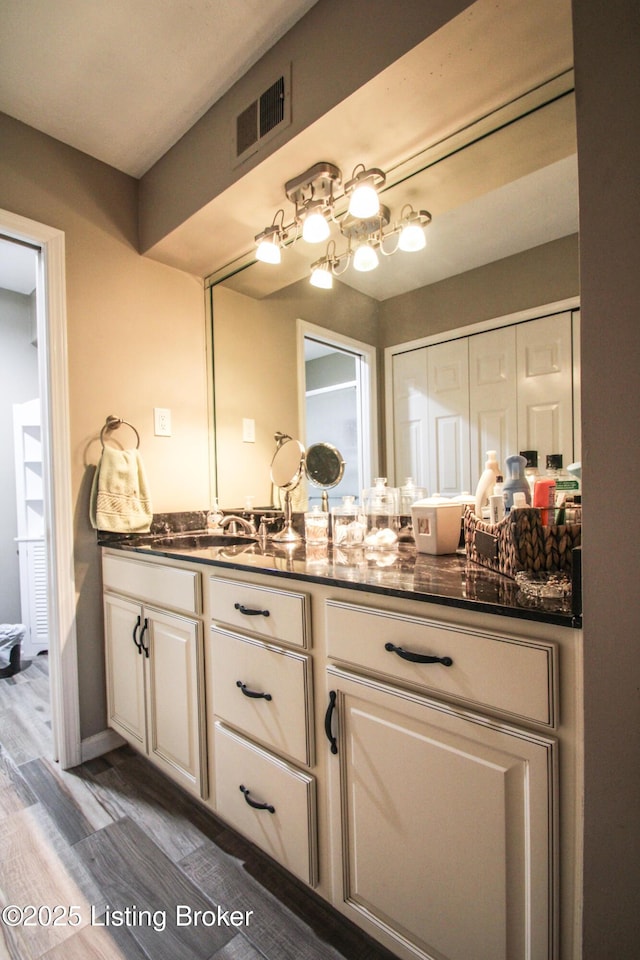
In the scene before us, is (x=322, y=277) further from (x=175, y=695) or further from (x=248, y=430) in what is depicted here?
(x=175, y=695)

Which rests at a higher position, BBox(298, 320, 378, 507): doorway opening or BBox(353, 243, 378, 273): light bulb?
BBox(353, 243, 378, 273): light bulb

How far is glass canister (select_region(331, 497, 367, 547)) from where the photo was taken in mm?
1446

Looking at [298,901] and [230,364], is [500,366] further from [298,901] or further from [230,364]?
[298,901]

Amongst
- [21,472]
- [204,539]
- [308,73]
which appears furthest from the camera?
[21,472]

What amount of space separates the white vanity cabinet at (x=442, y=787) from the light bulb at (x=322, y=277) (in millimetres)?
1313

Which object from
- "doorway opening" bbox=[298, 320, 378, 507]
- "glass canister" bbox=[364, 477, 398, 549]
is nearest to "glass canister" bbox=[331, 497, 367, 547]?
"glass canister" bbox=[364, 477, 398, 549]

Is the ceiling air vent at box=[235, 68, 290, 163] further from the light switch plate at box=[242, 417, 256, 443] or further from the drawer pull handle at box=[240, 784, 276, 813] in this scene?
the drawer pull handle at box=[240, 784, 276, 813]

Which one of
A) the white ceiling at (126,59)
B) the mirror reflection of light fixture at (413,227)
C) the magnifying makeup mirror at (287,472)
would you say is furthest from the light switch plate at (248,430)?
the white ceiling at (126,59)

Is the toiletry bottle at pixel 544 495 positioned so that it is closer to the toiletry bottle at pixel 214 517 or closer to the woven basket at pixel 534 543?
the woven basket at pixel 534 543

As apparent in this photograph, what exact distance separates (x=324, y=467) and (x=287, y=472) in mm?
238

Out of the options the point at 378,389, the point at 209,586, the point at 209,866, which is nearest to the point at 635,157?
the point at 378,389

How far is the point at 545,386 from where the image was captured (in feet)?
4.08

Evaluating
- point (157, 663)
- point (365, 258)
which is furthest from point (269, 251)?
point (157, 663)

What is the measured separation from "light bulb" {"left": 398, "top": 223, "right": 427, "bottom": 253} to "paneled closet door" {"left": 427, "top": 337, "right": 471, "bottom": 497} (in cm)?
34
